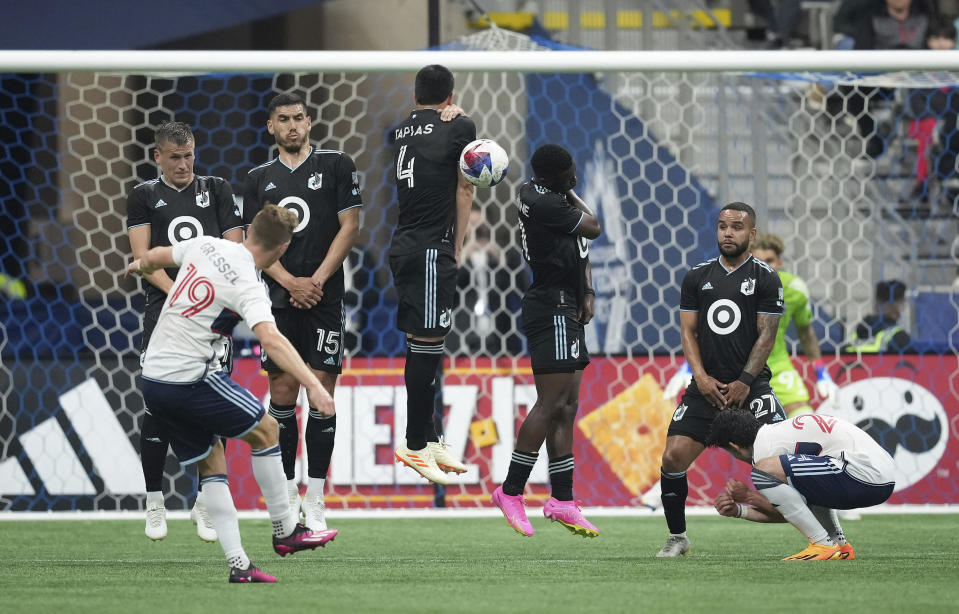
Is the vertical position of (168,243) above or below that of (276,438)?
above

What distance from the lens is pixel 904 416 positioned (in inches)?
389

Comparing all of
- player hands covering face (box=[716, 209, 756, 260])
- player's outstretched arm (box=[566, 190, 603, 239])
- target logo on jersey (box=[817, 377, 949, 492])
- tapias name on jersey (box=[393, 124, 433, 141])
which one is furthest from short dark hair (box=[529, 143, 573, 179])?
target logo on jersey (box=[817, 377, 949, 492])

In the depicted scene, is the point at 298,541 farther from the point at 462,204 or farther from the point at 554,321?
the point at 462,204

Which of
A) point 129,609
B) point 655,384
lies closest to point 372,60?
point 655,384

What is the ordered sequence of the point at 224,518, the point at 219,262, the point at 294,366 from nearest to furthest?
the point at 294,366
the point at 219,262
the point at 224,518

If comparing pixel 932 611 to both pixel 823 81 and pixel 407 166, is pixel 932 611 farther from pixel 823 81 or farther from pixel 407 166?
pixel 823 81

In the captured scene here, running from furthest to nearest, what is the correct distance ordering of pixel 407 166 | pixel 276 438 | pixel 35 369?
pixel 35 369 → pixel 407 166 → pixel 276 438

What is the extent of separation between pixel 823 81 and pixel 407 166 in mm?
4473

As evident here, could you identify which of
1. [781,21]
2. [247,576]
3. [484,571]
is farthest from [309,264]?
[781,21]

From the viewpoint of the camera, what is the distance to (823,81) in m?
10.3

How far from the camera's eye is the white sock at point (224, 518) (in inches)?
Answer: 223

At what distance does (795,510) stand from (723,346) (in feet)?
3.30

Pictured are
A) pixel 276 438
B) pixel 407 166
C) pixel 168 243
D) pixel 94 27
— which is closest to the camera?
pixel 276 438

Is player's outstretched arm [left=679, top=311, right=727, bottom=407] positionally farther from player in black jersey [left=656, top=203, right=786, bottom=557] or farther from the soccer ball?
the soccer ball
